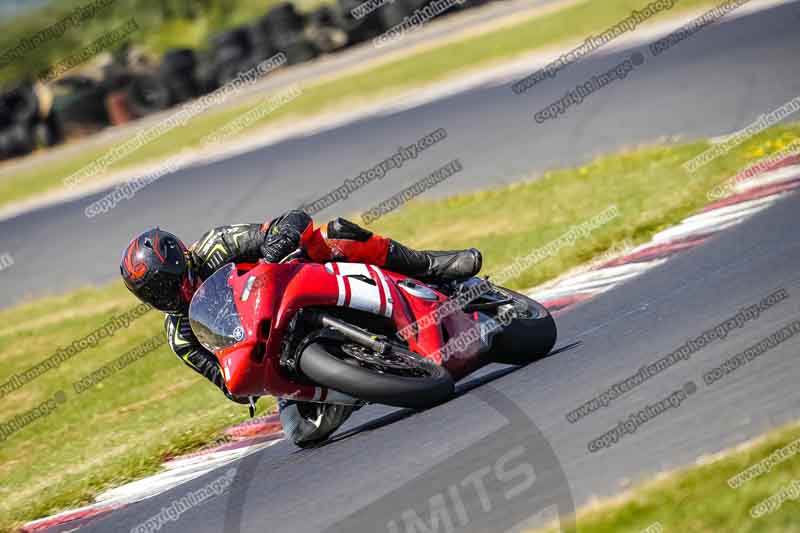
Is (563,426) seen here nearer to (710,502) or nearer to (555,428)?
(555,428)

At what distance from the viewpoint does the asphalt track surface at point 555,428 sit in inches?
197

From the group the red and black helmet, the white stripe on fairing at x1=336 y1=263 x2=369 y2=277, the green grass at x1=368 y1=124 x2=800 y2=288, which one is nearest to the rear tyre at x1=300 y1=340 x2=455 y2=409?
the white stripe on fairing at x1=336 y1=263 x2=369 y2=277

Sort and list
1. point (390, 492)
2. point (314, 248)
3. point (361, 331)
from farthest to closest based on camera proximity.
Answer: point (314, 248), point (361, 331), point (390, 492)

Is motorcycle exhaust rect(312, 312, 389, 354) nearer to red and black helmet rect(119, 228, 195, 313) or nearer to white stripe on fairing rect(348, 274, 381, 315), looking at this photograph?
white stripe on fairing rect(348, 274, 381, 315)

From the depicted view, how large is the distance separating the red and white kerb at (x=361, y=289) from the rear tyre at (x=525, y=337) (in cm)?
86

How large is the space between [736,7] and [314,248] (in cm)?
1580

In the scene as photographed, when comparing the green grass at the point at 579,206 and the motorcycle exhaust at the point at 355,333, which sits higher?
the motorcycle exhaust at the point at 355,333

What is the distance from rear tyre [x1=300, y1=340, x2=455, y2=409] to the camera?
6180mm

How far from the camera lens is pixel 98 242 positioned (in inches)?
782

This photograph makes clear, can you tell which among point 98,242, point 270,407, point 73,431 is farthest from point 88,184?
point 270,407

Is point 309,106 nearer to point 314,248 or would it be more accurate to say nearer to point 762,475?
point 314,248

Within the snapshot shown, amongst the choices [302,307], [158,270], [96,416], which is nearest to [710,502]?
[302,307]

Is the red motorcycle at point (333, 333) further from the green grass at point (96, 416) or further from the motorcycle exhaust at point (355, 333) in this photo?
the green grass at point (96, 416)

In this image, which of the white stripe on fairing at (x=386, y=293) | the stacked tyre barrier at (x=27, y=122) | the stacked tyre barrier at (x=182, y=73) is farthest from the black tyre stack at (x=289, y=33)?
the white stripe on fairing at (x=386, y=293)
